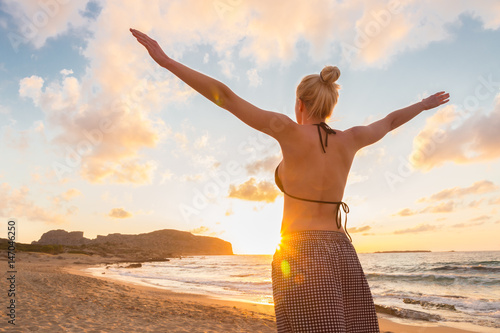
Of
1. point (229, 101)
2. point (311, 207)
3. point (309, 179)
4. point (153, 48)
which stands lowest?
point (311, 207)

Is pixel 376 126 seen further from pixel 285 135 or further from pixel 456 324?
pixel 456 324

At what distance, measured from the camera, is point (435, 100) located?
9.09 feet

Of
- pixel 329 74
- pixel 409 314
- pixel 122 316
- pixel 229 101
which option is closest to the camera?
pixel 229 101

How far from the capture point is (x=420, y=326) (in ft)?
32.2

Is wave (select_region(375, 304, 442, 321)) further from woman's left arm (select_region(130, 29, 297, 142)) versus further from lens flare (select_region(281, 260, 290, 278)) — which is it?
woman's left arm (select_region(130, 29, 297, 142))

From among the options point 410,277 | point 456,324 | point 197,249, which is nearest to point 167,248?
point 197,249

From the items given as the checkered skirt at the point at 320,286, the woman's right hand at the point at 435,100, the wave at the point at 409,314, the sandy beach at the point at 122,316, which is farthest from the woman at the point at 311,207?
the wave at the point at 409,314

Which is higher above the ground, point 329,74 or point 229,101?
point 329,74

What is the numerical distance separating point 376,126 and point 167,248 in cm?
17962

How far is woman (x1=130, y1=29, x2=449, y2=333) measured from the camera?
5.23 feet

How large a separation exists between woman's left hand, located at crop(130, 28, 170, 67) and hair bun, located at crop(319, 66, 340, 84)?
31.5 inches

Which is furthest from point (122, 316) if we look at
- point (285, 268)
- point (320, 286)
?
point (320, 286)

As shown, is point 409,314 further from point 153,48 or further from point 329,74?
point 153,48

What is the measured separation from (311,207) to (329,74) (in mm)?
700
